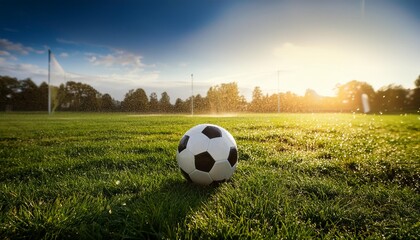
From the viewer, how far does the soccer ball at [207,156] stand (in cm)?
336

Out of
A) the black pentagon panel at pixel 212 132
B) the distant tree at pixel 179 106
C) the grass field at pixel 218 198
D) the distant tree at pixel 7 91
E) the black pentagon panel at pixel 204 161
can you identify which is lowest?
the grass field at pixel 218 198

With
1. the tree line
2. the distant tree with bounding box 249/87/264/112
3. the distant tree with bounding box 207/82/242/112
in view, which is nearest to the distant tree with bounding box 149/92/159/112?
the tree line

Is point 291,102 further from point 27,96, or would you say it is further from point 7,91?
point 7,91

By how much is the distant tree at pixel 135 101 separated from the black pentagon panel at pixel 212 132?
197 feet

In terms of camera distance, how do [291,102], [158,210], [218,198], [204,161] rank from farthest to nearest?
1. [291,102]
2. [204,161]
3. [218,198]
4. [158,210]

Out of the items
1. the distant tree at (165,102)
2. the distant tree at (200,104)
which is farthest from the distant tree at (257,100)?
the distant tree at (165,102)

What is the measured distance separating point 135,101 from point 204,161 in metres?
62.0

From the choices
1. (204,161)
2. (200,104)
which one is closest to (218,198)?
(204,161)

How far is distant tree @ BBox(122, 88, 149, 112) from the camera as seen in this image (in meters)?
61.8

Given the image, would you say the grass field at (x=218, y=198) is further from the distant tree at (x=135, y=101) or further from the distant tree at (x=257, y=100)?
the distant tree at (x=257, y=100)

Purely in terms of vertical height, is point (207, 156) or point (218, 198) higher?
point (207, 156)

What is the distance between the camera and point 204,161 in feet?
11.0

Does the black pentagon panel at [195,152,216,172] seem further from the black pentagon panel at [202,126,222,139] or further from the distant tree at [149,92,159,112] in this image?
the distant tree at [149,92,159,112]

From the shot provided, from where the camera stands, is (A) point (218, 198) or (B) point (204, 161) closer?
(A) point (218, 198)
